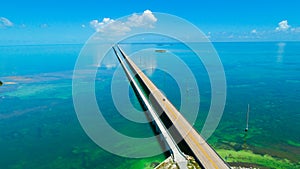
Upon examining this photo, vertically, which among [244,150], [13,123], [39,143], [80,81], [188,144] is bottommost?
[244,150]

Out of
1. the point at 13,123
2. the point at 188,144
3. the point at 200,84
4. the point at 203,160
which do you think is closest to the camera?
the point at 203,160

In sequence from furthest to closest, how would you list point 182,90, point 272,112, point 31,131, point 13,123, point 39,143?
1. point 182,90
2. point 272,112
3. point 13,123
4. point 31,131
5. point 39,143

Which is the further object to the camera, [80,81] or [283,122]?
[80,81]

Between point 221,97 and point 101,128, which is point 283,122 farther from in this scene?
point 101,128

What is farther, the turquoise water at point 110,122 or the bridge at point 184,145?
the turquoise water at point 110,122

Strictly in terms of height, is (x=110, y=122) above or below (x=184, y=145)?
above

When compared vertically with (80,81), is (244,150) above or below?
below

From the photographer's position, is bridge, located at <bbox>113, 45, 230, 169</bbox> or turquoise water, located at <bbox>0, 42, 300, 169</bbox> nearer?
bridge, located at <bbox>113, 45, 230, 169</bbox>

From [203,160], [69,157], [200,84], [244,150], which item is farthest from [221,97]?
[69,157]

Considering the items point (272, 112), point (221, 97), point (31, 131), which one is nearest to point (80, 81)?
point (31, 131)

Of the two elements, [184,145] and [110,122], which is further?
[110,122]
